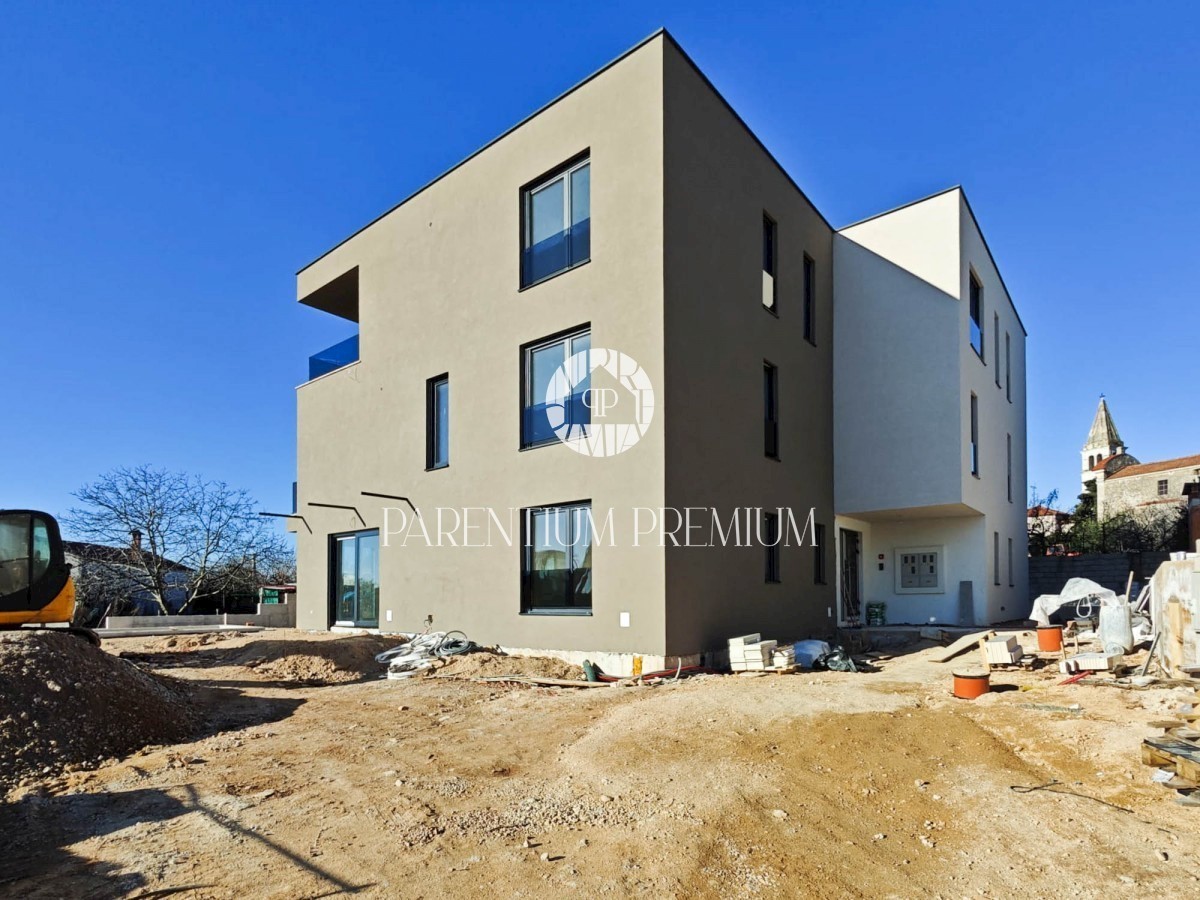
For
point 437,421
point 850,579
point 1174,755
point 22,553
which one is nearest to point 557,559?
point 437,421

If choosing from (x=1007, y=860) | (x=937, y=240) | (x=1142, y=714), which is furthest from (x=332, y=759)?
(x=937, y=240)

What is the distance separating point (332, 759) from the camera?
652 cm

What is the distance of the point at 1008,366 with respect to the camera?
21.3m

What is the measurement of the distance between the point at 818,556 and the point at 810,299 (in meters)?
5.37

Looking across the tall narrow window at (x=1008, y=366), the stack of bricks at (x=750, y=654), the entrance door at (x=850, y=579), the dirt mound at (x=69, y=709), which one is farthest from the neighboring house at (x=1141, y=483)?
the dirt mound at (x=69, y=709)

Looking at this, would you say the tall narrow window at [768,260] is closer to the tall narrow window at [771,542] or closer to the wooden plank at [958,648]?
the tall narrow window at [771,542]

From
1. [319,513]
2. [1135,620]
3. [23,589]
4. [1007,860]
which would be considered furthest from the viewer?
[319,513]

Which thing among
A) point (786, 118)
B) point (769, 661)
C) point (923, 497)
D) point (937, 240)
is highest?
point (786, 118)

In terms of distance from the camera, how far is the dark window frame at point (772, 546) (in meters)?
13.1

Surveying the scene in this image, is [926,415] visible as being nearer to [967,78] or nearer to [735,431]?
[735,431]

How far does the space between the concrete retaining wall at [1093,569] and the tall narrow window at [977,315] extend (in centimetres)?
975

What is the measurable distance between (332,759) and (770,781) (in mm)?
3721

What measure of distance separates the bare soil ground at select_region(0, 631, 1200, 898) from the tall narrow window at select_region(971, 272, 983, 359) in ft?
32.9

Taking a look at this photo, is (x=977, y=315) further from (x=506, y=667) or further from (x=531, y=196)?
(x=506, y=667)
